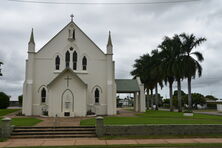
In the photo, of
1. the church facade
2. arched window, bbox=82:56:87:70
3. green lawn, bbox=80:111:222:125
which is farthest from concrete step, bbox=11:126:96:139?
arched window, bbox=82:56:87:70

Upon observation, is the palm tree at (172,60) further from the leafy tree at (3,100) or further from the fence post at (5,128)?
the leafy tree at (3,100)

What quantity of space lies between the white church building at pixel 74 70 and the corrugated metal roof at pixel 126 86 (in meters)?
8.09

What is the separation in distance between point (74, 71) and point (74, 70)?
19 cm

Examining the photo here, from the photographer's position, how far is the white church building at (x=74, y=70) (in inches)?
1286

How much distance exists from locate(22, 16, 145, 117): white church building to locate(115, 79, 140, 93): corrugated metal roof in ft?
26.5

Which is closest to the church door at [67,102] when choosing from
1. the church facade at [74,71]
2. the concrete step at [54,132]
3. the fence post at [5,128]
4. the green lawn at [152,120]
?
the church facade at [74,71]

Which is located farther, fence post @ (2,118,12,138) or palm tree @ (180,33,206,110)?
palm tree @ (180,33,206,110)

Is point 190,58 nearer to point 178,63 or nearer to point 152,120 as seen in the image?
point 178,63

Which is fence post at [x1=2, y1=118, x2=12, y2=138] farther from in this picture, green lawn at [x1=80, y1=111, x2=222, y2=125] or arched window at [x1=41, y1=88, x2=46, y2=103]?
arched window at [x1=41, y1=88, x2=46, y2=103]

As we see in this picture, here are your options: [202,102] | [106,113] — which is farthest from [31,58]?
[202,102]

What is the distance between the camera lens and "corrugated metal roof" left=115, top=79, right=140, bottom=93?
1684 inches

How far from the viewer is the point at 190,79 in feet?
147

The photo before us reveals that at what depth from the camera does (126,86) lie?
43.6 m

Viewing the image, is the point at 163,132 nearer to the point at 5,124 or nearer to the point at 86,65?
the point at 5,124
